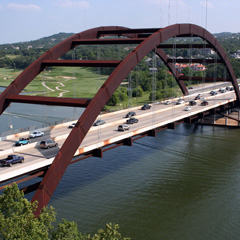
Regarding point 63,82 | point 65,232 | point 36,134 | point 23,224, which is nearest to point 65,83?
point 63,82

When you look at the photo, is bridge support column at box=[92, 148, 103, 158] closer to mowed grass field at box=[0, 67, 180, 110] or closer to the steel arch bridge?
the steel arch bridge

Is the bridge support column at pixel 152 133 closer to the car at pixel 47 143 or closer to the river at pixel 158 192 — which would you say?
the river at pixel 158 192

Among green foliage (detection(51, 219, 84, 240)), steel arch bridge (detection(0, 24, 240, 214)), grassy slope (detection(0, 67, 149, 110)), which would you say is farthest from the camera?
grassy slope (detection(0, 67, 149, 110))

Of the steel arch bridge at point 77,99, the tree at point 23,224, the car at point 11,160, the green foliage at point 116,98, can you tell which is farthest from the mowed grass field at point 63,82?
the tree at point 23,224

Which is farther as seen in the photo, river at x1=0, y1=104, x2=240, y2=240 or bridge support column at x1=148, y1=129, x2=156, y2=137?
bridge support column at x1=148, y1=129, x2=156, y2=137

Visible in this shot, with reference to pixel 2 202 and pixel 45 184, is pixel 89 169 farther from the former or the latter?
pixel 2 202

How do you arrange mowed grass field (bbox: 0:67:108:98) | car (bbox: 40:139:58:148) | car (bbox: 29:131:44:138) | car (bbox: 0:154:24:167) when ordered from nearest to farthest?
car (bbox: 0:154:24:167)
car (bbox: 40:139:58:148)
car (bbox: 29:131:44:138)
mowed grass field (bbox: 0:67:108:98)

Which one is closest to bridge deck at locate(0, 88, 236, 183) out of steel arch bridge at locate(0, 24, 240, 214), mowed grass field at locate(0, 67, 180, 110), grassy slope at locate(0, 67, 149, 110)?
steel arch bridge at locate(0, 24, 240, 214)

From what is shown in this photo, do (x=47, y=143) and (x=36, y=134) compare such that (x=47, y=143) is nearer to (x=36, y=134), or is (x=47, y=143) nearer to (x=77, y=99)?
(x=77, y=99)

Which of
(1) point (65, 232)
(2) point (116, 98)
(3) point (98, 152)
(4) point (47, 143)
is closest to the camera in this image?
(1) point (65, 232)
